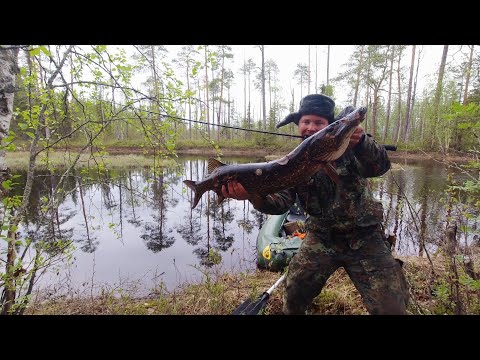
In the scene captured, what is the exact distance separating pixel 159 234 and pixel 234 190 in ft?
23.6

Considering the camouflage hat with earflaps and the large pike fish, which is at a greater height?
the camouflage hat with earflaps

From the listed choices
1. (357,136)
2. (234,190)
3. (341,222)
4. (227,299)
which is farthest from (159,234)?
(357,136)

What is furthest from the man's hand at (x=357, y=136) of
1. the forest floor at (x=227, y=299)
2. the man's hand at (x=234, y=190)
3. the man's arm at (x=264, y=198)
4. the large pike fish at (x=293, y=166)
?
the forest floor at (x=227, y=299)

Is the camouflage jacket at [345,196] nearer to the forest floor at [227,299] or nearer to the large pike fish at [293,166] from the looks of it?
the large pike fish at [293,166]

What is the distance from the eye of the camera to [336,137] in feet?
7.54

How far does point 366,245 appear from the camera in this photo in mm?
2686

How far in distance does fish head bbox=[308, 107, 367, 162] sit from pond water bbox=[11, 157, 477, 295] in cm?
234

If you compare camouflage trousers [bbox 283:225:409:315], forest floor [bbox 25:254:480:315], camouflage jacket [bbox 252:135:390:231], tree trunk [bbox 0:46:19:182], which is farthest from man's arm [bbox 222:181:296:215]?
tree trunk [bbox 0:46:19:182]

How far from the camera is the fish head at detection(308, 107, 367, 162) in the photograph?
2283 mm

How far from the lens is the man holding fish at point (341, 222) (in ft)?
8.39

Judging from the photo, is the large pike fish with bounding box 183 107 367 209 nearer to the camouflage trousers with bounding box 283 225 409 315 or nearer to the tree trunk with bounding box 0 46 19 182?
the camouflage trousers with bounding box 283 225 409 315

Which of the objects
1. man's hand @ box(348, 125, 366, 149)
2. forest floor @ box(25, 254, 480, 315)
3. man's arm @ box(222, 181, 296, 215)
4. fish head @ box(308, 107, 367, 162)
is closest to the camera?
fish head @ box(308, 107, 367, 162)
